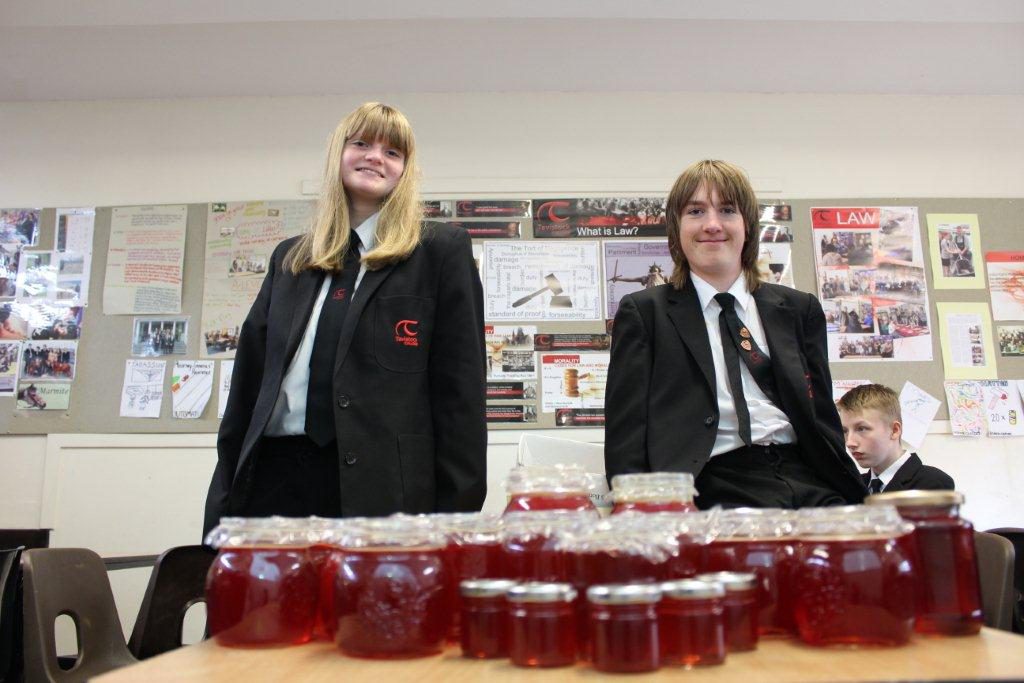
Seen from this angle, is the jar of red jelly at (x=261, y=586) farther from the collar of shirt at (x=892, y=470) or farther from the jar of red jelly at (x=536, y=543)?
the collar of shirt at (x=892, y=470)

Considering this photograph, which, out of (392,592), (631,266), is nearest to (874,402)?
(631,266)

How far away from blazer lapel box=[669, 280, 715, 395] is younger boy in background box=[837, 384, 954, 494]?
127 cm

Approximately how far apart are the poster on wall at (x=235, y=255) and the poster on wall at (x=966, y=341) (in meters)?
2.48

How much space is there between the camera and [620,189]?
3258 millimetres

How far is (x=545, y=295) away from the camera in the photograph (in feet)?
10.4

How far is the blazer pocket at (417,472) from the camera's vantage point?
4.09 ft

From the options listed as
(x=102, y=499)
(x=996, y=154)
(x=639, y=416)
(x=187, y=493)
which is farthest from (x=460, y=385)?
(x=996, y=154)

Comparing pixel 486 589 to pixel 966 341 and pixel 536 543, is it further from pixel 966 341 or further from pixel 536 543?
pixel 966 341

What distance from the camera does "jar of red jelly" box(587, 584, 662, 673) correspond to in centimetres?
56

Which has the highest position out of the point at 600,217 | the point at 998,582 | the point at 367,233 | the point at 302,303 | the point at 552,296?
the point at 600,217

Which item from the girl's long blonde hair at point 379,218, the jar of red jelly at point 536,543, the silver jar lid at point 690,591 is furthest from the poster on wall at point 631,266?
the silver jar lid at point 690,591

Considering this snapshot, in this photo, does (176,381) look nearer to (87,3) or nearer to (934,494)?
(87,3)

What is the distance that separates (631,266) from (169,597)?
2131mm

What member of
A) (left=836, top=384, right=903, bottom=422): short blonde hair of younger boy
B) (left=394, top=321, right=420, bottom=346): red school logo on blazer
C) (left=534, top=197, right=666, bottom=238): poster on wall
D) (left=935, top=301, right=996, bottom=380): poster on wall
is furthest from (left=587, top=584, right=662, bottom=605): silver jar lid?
(left=935, top=301, right=996, bottom=380): poster on wall
